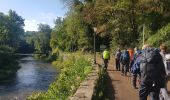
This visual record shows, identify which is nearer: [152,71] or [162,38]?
[152,71]

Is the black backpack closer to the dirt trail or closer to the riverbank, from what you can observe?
the dirt trail

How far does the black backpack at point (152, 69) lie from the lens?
9641 mm

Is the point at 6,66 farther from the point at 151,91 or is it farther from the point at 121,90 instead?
the point at 151,91

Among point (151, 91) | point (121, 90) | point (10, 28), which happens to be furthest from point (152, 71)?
point (10, 28)

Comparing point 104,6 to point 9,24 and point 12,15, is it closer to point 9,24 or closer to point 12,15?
point 9,24

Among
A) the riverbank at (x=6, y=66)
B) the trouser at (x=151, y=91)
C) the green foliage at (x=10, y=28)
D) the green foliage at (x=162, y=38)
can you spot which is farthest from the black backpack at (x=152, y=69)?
the green foliage at (x=10, y=28)

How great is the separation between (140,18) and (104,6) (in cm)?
653

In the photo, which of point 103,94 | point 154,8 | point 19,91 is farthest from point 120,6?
point 103,94

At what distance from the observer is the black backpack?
9641 mm

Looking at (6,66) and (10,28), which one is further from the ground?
(10,28)

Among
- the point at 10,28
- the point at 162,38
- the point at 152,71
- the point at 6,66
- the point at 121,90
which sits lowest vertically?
the point at 6,66

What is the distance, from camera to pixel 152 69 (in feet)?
31.6

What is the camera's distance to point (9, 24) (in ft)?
421

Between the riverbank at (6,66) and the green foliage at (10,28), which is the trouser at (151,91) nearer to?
the riverbank at (6,66)
